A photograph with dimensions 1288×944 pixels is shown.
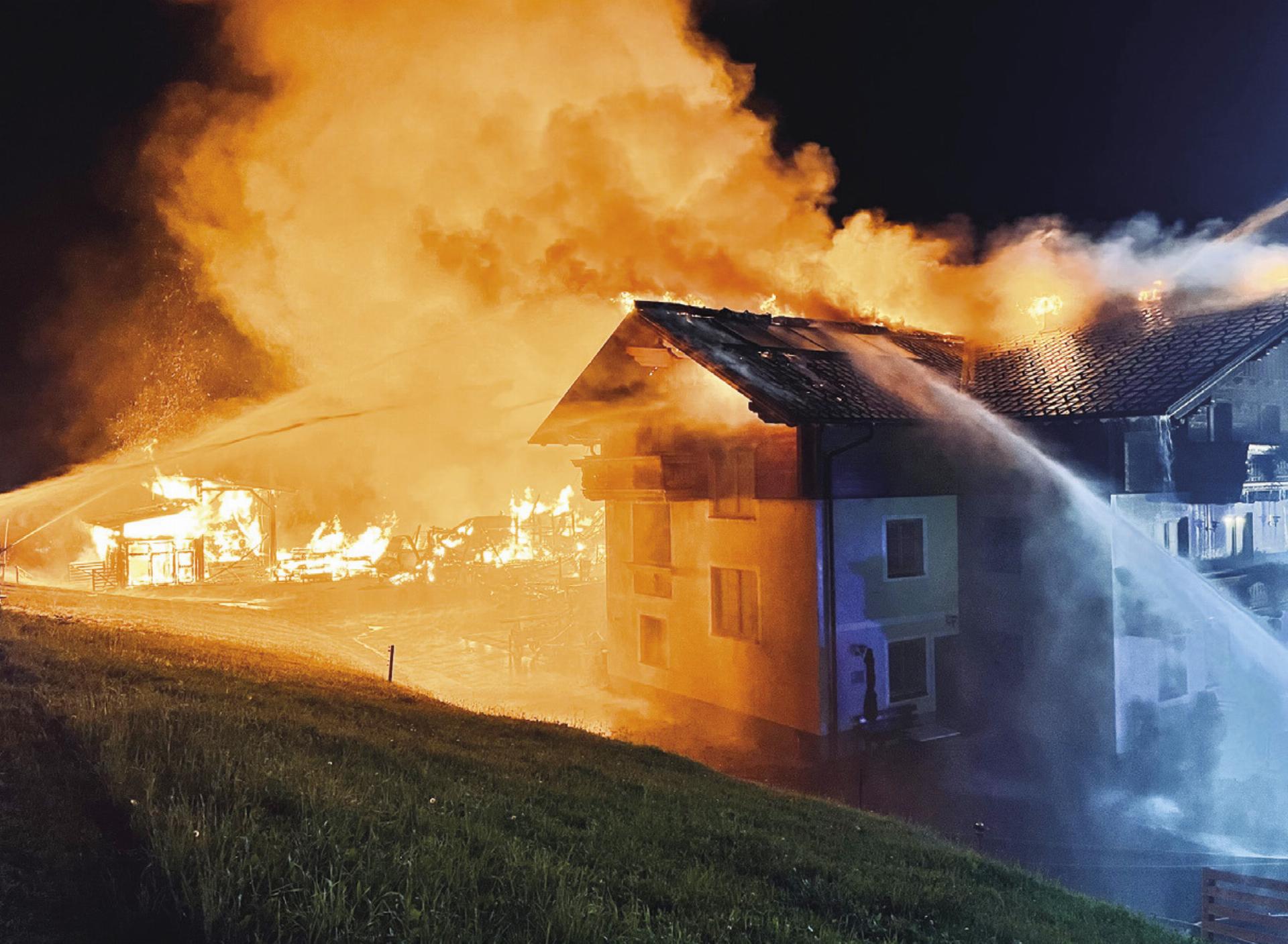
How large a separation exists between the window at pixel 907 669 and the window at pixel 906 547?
157 cm

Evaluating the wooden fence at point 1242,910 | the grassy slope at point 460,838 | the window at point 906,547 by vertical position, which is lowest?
the wooden fence at point 1242,910

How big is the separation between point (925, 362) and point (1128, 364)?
532cm

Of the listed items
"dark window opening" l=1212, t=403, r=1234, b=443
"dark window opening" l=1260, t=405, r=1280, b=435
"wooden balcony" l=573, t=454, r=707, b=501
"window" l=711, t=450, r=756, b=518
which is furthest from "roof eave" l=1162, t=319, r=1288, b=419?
"wooden balcony" l=573, t=454, r=707, b=501

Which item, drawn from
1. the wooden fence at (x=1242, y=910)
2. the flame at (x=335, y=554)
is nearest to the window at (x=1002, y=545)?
the wooden fence at (x=1242, y=910)

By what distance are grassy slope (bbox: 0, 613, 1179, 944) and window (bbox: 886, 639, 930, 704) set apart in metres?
7.33

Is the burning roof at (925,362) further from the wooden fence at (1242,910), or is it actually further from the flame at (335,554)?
the flame at (335,554)

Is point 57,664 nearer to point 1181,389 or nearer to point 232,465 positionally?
point 1181,389

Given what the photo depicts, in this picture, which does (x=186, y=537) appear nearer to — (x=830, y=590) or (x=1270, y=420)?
(x=830, y=590)

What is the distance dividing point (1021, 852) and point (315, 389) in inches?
1401

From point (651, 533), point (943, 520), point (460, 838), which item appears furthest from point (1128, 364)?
point (460, 838)

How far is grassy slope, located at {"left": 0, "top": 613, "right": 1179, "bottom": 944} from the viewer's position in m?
4.72

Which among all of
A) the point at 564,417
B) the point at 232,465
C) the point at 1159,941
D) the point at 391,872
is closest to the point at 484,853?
the point at 391,872

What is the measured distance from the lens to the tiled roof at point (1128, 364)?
53.4ft

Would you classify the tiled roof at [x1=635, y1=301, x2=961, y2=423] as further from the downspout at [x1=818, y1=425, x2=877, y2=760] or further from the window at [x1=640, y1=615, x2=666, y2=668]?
the window at [x1=640, y1=615, x2=666, y2=668]
